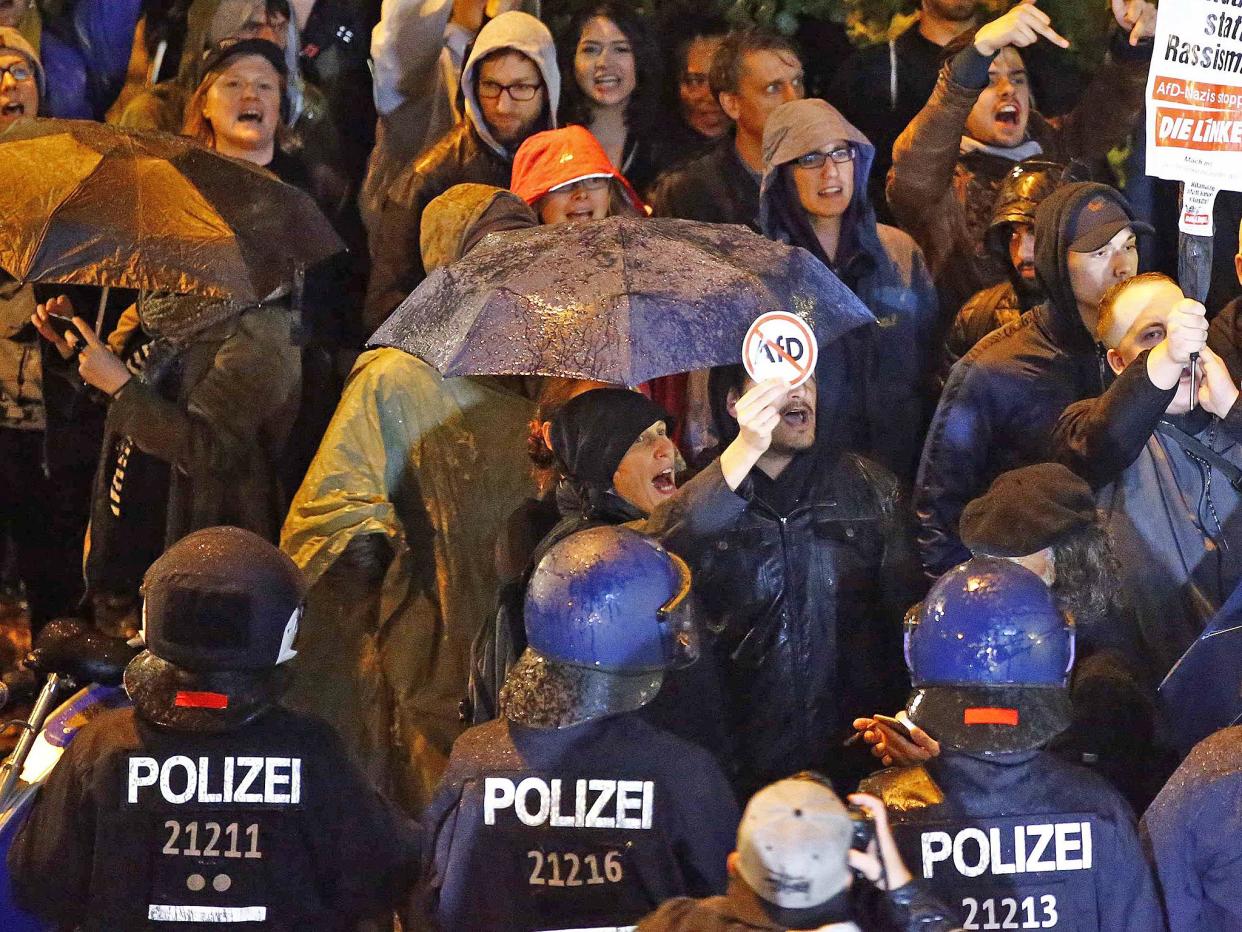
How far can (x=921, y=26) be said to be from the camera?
28.9ft

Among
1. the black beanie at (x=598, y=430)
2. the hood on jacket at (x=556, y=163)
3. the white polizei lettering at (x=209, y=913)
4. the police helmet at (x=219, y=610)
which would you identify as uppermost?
the hood on jacket at (x=556, y=163)

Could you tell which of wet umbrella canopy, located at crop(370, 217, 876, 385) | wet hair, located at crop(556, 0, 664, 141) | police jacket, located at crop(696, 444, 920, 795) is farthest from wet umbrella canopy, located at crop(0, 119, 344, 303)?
wet hair, located at crop(556, 0, 664, 141)

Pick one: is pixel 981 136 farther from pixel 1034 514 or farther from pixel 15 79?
pixel 15 79

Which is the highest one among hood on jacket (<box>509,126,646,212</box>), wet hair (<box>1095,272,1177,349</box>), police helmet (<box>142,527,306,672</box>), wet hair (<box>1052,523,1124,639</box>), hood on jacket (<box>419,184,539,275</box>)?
hood on jacket (<box>509,126,646,212</box>)

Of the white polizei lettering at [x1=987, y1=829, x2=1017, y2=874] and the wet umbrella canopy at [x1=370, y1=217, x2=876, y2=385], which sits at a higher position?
the wet umbrella canopy at [x1=370, y1=217, x2=876, y2=385]

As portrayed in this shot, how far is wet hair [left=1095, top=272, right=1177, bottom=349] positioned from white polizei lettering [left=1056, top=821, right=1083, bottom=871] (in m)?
2.22

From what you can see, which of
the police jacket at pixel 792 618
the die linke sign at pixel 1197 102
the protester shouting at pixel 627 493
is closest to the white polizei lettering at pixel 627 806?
the protester shouting at pixel 627 493

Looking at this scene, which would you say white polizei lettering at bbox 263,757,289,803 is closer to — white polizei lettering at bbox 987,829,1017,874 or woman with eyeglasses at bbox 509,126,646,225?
white polizei lettering at bbox 987,829,1017,874

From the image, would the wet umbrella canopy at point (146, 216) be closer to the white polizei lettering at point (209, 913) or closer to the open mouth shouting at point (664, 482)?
the open mouth shouting at point (664, 482)

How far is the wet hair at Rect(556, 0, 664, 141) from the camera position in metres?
8.83

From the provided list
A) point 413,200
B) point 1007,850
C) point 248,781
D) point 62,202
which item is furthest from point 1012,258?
point 248,781

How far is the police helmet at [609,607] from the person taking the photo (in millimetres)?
4805

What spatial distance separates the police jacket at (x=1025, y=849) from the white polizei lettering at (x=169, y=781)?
1589 millimetres

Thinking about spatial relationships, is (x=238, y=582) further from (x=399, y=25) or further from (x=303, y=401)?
(x=399, y=25)
